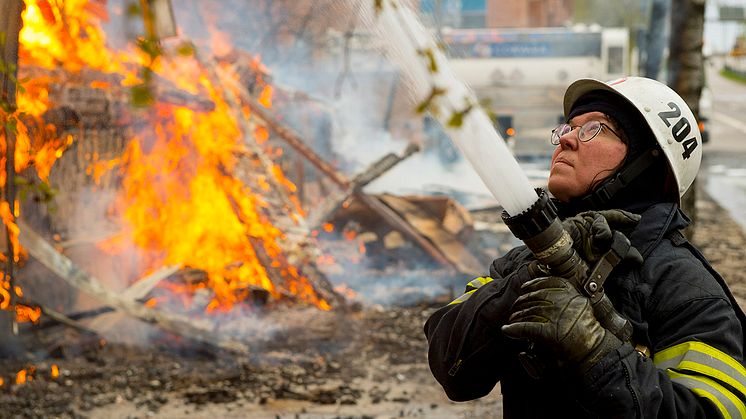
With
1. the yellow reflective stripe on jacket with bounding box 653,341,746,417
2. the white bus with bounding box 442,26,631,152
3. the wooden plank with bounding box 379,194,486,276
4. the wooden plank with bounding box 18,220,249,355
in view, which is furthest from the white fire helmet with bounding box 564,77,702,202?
the white bus with bounding box 442,26,631,152

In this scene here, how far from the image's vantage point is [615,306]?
2256 mm

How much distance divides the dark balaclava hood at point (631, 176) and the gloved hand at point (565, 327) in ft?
1.40

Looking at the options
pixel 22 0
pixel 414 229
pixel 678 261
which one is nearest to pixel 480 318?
pixel 678 261

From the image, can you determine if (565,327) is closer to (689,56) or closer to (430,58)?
(430,58)

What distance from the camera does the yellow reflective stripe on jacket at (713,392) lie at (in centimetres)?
210

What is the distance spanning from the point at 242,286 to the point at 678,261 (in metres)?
6.01

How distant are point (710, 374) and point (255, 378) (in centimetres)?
476

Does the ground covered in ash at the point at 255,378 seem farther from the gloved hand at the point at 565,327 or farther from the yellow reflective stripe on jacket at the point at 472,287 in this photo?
the gloved hand at the point at 565,327

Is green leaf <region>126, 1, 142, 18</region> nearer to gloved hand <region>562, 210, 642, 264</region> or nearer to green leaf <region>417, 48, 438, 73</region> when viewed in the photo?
green leaf <region>417, 48, 438, 73</region>

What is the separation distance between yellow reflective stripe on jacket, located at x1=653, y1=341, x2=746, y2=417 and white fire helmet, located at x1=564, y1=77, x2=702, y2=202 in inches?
20.5

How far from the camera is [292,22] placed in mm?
15039

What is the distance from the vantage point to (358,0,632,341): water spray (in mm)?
1725

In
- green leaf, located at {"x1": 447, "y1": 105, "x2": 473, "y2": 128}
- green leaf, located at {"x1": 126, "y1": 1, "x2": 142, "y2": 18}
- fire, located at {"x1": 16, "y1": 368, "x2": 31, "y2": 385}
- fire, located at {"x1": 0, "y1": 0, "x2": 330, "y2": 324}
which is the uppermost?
green leaf, located at {"x1": 126, "y1": 1, "x2": 142, "y2": 18}

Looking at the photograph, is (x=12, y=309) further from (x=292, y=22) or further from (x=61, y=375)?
(x=292, y=22)
